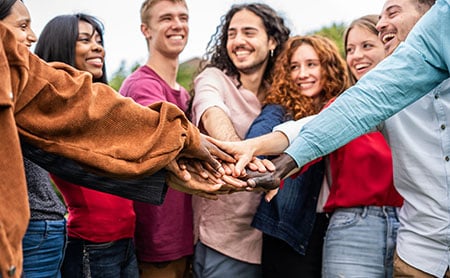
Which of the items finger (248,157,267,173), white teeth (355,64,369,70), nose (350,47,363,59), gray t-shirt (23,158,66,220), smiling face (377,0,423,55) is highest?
smiling face (377,0,423,55)

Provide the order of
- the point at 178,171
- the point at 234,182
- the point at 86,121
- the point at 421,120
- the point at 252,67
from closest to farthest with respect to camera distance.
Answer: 1. the point at 86,121
2. the point at 178,171
3. the point at 421,120
4. the point at 234,182
5. the point at 252,67

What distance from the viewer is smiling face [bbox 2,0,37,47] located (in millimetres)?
2412

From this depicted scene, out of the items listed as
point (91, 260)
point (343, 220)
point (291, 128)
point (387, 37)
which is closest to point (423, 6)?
point (387, 37)

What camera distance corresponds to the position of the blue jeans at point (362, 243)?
2793mm

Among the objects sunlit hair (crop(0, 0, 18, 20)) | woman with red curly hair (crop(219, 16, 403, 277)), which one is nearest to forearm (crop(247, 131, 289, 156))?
woman with red curly hair (crop(219, 16, 403, 277))

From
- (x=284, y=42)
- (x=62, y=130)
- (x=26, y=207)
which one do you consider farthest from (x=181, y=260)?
(x=26, y=207)

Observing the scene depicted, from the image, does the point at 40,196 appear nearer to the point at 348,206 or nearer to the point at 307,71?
the point at 348,206

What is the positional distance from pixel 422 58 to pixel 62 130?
1393 mm

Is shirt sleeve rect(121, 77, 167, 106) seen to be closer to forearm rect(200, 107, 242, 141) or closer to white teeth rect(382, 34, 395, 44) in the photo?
forearm rect(200, 107, 242, 141)

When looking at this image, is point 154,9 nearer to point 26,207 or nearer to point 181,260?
point 181,260

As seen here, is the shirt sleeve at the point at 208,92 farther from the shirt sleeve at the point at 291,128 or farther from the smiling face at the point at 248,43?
the shirt sleeve at the point at 291,128

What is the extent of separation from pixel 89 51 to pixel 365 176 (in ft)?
5.02

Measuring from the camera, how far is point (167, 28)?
12.1ft

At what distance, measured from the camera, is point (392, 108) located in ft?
7.96
